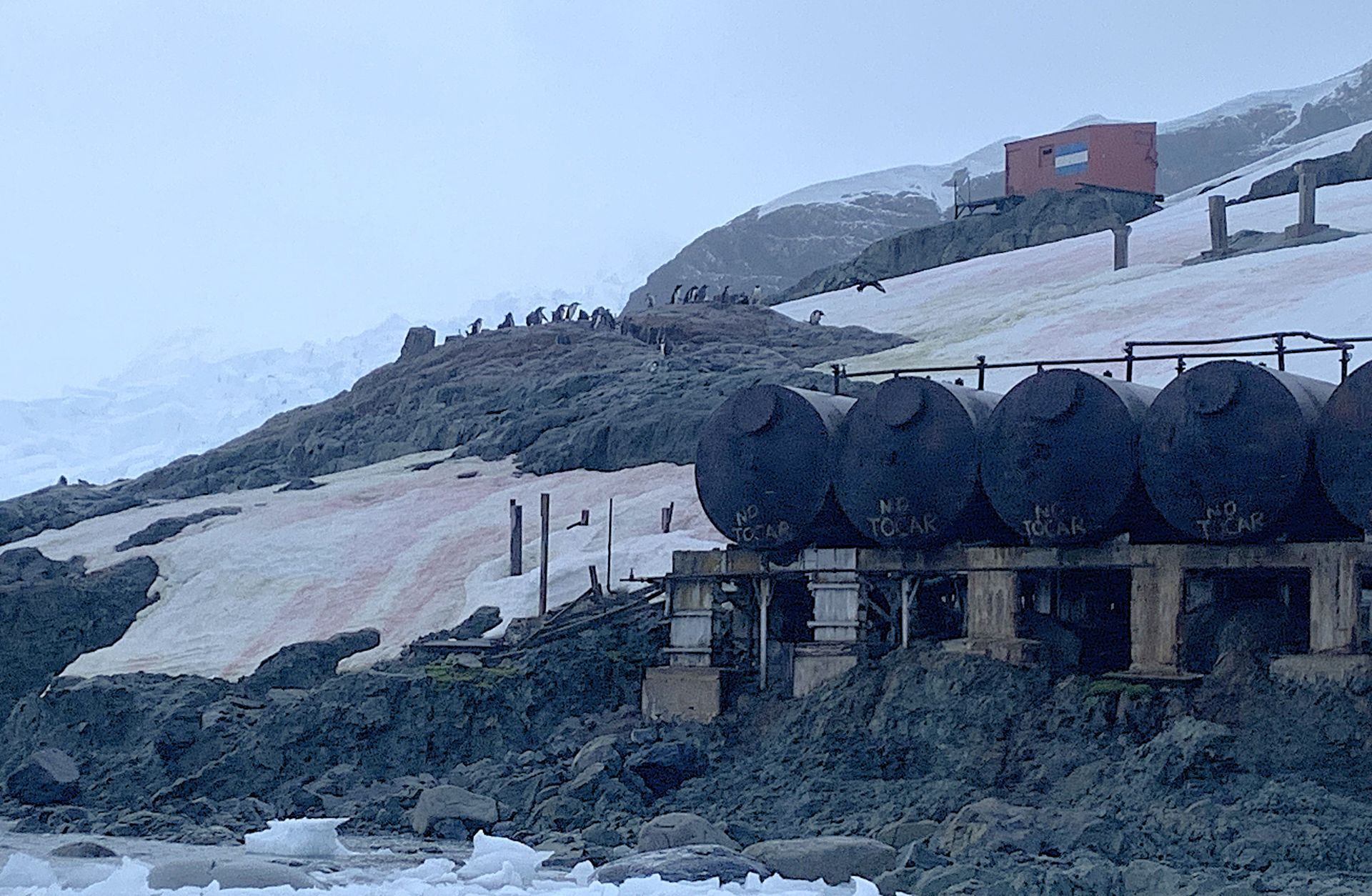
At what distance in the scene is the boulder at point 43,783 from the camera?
2391cm

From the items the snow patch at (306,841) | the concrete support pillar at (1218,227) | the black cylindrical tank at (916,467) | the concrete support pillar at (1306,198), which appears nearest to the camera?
the snow patch at (306,841)

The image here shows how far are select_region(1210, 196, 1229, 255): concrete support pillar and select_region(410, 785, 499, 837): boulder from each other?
33368 millimetres

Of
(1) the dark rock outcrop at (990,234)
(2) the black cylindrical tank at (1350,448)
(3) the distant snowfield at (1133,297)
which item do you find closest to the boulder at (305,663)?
(3) the distant snowfield at (1133,297)

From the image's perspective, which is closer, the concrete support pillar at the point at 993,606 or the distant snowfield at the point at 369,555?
the concrete support pillar at the point at 993,606

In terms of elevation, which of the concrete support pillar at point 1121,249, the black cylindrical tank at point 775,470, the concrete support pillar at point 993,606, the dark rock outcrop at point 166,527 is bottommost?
the concrete support pillar at point 993,606

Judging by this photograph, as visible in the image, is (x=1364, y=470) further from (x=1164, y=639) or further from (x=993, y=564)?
(x=993, y=564)

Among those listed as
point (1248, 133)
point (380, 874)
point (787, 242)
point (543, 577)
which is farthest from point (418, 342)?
point (1248, 133)

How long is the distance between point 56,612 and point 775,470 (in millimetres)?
17159

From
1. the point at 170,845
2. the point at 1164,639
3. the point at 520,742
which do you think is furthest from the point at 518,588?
the point at 1164,639

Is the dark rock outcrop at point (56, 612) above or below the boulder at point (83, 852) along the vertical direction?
above

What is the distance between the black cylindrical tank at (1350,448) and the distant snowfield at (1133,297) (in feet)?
40.9

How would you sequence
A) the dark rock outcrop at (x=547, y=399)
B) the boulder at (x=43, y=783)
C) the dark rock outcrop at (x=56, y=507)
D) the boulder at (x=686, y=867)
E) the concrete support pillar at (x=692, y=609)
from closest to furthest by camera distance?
the boulder at (x=686, y=867) → the concrete support pillar at (x=692, y=609) → the boulder at (x=43, y=783) → the dark rock outcrop at (x=547, y=399) → the dark rock outcrop at (x=56, y=507)

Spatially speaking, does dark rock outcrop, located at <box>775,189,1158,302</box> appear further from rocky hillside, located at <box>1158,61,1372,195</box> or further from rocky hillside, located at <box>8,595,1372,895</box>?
rocky hillside, located at <box>8,595,1372,895</box>

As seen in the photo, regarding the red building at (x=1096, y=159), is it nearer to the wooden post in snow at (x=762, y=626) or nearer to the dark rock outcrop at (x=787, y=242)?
the dark rock outcrop at (x=787, y=242)
